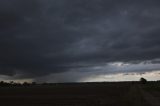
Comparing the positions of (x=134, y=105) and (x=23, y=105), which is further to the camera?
(x=23, y=105)

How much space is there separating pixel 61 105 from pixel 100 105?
4.19 metres

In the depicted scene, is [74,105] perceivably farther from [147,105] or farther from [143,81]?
[143,81]

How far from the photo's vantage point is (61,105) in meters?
38.0

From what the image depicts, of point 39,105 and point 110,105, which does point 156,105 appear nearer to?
point 110,105

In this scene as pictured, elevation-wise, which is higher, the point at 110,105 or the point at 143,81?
the point at 143,81

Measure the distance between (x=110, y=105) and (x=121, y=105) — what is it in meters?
1.37

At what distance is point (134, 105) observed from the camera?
115 feet

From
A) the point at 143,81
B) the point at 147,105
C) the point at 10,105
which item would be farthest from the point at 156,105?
the point at 143,81

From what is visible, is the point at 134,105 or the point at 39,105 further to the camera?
the point at 39,105

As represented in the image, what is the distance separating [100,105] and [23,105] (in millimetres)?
8687

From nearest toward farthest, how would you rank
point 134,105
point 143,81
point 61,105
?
point 134,105
point 61,105
point 143,81

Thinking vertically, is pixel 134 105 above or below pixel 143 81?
below

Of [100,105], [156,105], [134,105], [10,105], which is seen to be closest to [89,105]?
[100,105]

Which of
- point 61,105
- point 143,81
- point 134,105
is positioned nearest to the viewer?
point 134,105
